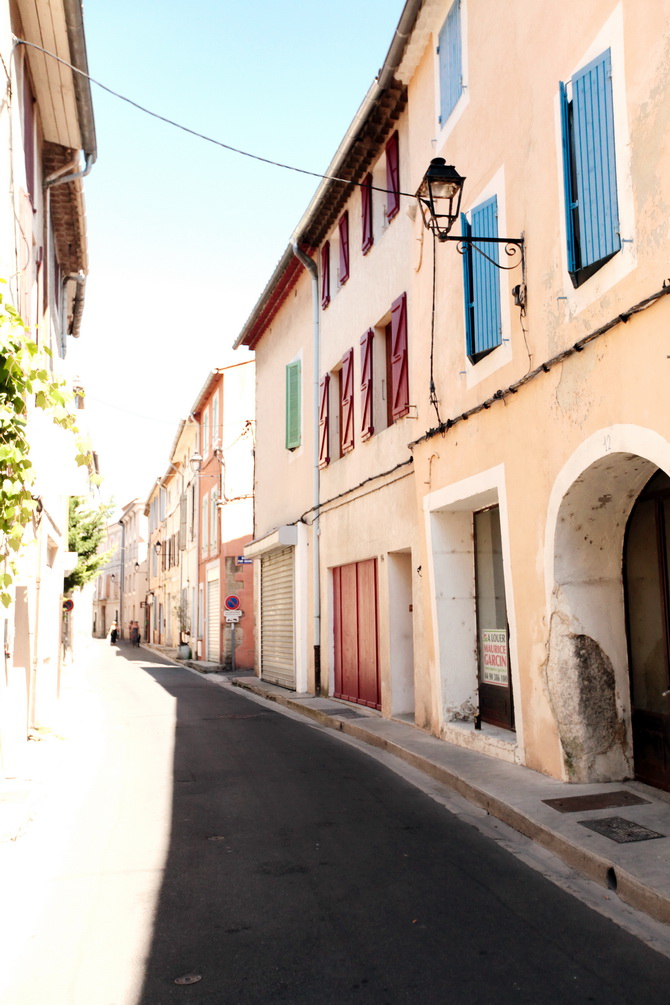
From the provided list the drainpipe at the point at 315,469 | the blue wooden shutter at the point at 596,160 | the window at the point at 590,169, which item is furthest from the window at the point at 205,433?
the blue wooden shutter at the point at 596,160

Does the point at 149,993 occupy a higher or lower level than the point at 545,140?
lower

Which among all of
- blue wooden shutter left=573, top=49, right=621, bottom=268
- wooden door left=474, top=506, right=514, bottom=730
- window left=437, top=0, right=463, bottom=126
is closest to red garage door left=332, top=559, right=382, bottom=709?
wooden door left=474, top=506, right=514, bottom=730

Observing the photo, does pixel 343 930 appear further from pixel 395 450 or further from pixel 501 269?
pixel 395 450

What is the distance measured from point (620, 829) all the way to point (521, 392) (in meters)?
4.00

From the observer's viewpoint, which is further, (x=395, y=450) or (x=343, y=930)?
(x=395, y=450)

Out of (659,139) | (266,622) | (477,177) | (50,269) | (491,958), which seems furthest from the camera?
(266,622)

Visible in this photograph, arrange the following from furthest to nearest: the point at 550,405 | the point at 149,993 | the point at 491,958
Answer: the point at 550,405 → the point at 491,958 → the point at 149,993

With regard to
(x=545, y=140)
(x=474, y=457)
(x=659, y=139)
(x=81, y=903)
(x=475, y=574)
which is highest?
(x=545, y=140)

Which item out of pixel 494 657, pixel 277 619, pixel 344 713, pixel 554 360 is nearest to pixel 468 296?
pixel 554 360

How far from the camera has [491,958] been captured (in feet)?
13.5

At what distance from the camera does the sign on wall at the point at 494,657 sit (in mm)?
9695

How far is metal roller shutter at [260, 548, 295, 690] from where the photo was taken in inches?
732

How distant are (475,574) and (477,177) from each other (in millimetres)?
4492

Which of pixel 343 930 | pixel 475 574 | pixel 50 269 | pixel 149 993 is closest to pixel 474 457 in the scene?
pixel 475 574
